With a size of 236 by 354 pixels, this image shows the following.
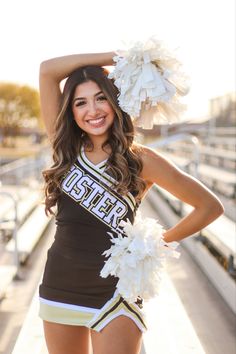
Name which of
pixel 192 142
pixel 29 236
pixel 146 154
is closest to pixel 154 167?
pixel 146 154

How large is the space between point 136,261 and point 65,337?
13.2 inches

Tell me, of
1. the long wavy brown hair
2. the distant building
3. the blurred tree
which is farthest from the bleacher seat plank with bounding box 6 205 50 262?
the blurred tree

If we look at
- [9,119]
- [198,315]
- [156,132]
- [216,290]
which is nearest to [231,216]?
[216,290]

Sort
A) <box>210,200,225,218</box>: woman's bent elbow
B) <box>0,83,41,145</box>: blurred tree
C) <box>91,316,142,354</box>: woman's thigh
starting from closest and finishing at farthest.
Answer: <box>91,316,142,354</box>: woman's thigh < <box>210,200,225,218</box>: woman's bent elbow < <box>0,83,41,145</box>: blurred tree

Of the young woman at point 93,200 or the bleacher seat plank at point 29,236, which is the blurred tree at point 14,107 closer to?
the bleacher seat plank at point 29,236

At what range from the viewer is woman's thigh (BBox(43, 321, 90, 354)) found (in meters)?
1.69

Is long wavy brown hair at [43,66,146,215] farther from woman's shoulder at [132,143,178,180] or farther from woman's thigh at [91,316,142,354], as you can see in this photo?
Answer: woman's thigh at [91,316,142,354]

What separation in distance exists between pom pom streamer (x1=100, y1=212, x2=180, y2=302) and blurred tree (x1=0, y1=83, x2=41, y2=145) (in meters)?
34.9

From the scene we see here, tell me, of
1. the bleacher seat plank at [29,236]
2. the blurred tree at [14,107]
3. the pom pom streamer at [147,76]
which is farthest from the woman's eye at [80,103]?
the blurred tree at [14,107]

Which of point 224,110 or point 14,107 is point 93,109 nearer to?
point 224,110

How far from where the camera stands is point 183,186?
1.74 m

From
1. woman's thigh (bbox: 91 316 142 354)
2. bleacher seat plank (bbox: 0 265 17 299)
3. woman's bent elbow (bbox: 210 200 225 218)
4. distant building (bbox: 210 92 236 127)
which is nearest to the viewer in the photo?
woman's thigh (bbox: 91 316 142 354)

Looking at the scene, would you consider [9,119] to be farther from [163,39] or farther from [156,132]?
[163,39]

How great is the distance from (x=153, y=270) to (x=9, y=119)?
3532 centimetres
